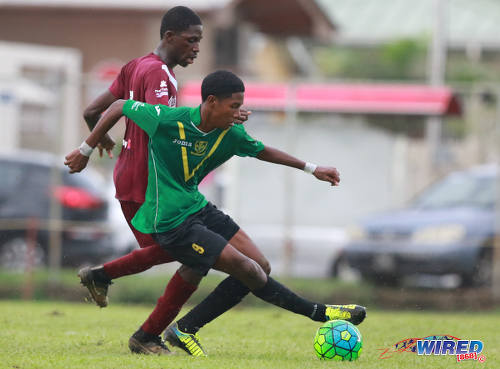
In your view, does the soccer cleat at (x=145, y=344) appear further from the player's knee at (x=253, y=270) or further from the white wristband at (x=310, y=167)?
the white wristband at (x=310, y=167)

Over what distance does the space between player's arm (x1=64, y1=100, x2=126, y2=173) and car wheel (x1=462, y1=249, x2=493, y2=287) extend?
803 cm

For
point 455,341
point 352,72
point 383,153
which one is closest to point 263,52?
point 383,153

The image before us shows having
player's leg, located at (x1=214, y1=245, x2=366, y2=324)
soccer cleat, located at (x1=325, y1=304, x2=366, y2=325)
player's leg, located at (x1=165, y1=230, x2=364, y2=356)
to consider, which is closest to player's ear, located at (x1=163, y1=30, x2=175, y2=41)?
player's leg, located at (x1=165, y1=230, x2=364, y2=356)

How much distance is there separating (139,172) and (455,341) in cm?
241

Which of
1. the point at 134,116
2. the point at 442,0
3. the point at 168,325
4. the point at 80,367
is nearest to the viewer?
the point at 80,367

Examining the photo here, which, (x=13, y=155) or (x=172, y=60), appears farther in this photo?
(x=13, y=155)

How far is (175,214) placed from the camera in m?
6.79

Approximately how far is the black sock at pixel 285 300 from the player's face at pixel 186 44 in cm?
156

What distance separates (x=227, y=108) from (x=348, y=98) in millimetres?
8196

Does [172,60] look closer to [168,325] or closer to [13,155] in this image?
[168,325]

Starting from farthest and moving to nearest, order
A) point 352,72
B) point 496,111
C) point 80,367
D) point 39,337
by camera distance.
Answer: point 352,72 → point 496,111 → point 39,337 → point 80,367

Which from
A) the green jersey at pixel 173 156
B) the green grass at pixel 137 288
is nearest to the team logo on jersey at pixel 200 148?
the green jersey at pixel 173 156

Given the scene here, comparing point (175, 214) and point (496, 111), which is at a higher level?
point (496, 111)

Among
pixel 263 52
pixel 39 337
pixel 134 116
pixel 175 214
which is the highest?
pixel 263 52
